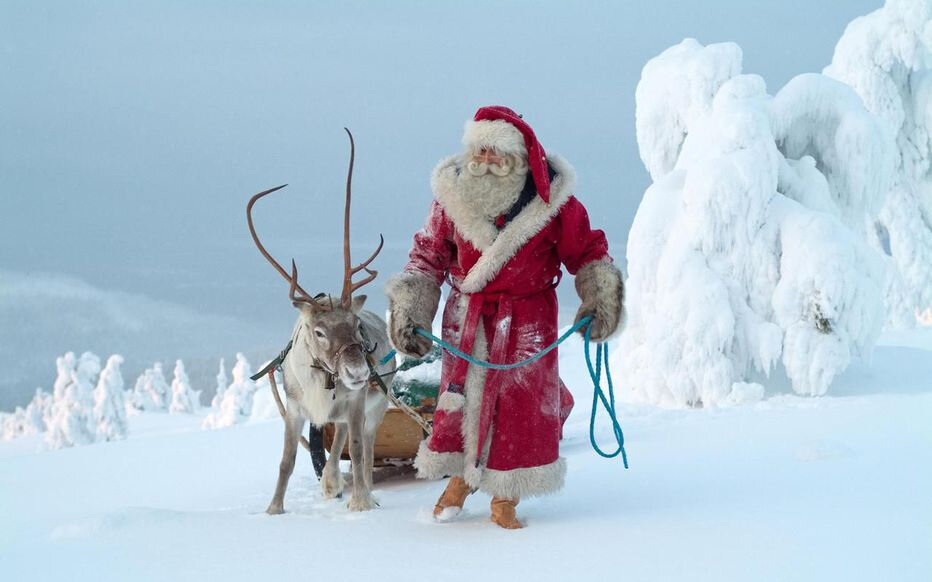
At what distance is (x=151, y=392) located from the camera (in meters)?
36.8

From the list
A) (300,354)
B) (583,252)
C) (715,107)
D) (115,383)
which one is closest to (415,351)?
(300,354)

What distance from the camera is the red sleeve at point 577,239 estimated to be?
387 centimetres

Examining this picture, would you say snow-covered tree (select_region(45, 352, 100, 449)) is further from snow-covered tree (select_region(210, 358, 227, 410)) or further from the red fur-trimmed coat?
the red fur-trimmed coat

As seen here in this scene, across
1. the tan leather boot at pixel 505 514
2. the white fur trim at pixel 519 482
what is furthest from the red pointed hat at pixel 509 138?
the tan leather boot at pixel 505 514

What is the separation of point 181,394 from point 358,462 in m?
35.1

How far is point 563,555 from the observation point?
3.10 metres

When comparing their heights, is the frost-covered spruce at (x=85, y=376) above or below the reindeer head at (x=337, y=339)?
below

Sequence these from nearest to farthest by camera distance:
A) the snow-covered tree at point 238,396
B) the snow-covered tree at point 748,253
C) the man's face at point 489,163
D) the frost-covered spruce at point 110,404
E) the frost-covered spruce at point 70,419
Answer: the man's face at point 489,163 < the snow-covered tree at point 748,253 < the frost-covered spruce at point 70,419 < the frost-covered spruce at point 110,404 < the snow-covered tree at point 238,396

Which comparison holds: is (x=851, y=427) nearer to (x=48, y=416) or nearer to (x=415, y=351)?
(x=415, y=351)

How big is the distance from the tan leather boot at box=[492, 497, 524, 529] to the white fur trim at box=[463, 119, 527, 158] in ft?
5.20

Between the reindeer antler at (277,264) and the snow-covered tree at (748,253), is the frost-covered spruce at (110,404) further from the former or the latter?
the reindeer antler at (277,264)

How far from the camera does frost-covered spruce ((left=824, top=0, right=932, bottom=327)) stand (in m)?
15.1

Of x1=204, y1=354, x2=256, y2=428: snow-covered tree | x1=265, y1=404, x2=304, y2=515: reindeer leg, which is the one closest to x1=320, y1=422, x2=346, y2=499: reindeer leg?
x1=265, y1=404, x2=304, y2=515: reindeer leg

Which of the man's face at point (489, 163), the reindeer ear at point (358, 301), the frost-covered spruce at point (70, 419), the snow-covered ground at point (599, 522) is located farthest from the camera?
the frost-covered spruce at point (70, 419)
